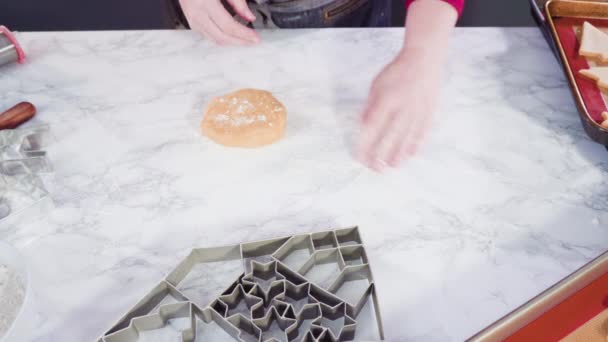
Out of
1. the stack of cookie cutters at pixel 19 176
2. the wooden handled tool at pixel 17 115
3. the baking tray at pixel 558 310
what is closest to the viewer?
the baking tray at pixel 558 310

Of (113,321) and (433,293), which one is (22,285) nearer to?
(113,321)

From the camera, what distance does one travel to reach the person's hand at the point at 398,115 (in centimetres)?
86

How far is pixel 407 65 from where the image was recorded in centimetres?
90

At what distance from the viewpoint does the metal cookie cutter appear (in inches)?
43.7

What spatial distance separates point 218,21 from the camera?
114cm

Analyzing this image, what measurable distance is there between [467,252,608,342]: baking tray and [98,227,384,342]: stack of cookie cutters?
6.3 inches

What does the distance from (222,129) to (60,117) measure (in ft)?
1.08

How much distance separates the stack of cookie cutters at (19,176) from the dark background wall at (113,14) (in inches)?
45.5

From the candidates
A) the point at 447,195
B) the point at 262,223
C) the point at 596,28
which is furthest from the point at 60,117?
the point at 596,28

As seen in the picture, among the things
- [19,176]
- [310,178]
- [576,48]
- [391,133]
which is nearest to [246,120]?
[310,178]

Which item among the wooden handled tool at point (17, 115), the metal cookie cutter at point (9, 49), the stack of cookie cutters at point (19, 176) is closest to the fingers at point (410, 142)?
the stack of cookie cutters at point (19, 176)

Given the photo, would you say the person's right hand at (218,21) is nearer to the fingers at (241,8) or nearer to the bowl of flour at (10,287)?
the fingers at (241,8)

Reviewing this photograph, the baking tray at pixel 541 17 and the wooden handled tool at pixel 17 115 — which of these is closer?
the wooden handled tool at pixel 17 115

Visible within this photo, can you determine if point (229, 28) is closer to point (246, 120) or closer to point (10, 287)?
Answer: point (246, 120)
